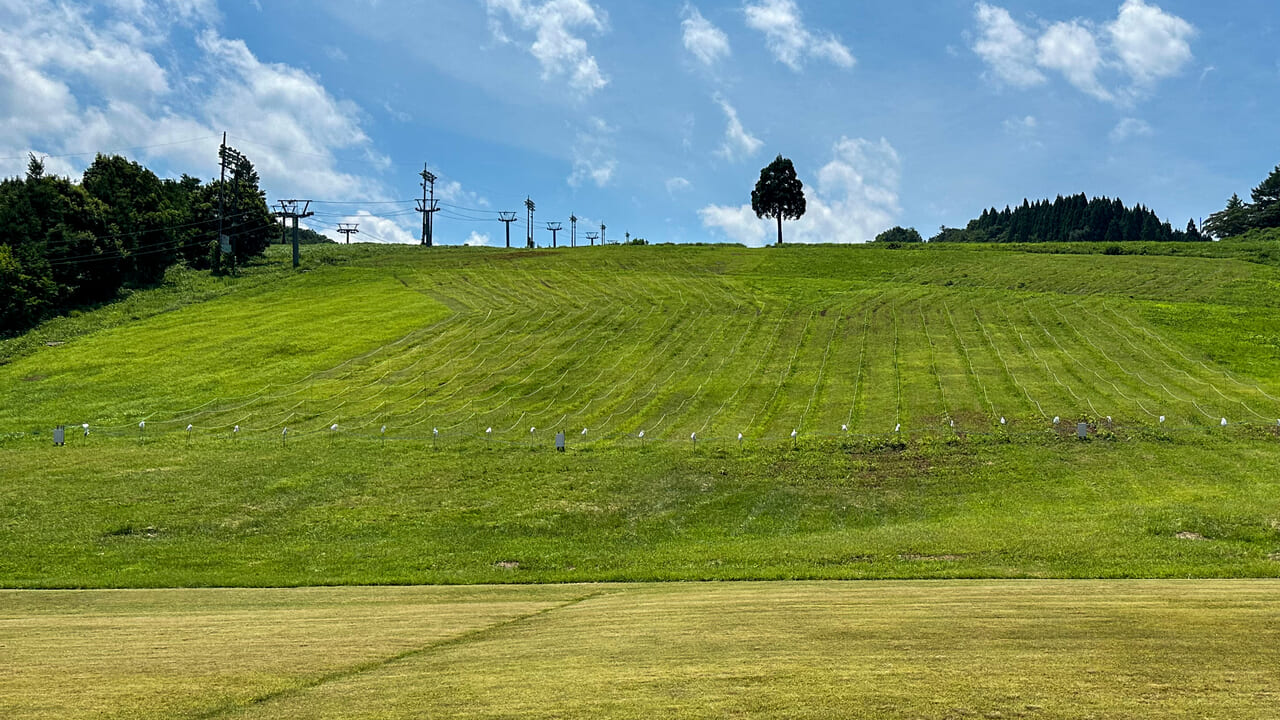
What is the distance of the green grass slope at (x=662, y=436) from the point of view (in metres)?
24.3

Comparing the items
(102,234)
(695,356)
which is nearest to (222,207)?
(102,234)

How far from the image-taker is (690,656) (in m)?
11.6

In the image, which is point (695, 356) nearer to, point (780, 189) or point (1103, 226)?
point (780, 189)

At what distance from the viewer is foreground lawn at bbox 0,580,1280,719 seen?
31.1ft

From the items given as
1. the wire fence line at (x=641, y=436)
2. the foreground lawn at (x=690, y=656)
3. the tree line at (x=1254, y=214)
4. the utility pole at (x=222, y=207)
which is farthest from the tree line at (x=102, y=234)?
the tree line at (x=1254, y=214)

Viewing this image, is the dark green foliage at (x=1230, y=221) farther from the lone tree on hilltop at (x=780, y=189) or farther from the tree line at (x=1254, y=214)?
the lone tree on hilltop at (x=780, y=189)

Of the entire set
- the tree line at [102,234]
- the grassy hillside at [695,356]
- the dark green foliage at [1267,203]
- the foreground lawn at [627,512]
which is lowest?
the foreground lawn at [627,512]

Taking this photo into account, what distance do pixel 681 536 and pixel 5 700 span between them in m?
19.7

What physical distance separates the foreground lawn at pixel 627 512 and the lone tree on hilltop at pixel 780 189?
105600mm

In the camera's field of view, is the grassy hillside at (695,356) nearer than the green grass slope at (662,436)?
No

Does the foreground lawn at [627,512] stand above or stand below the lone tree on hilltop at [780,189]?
below

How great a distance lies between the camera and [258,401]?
48.0 m

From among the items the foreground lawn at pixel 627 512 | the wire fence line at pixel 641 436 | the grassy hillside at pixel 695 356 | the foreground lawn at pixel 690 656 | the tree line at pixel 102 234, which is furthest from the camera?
the tree line at pixel 102 234

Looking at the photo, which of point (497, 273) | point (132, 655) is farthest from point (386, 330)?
point (132, 655)
